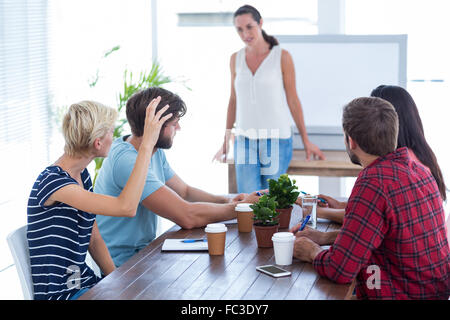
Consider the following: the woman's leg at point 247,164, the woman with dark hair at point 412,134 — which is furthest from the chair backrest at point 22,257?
the woman's leg at point 247,164

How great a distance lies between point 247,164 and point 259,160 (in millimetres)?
81

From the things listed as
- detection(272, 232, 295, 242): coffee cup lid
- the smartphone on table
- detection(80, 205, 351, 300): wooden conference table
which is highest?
detection(272, 232, 295, 242): coffee cup lid

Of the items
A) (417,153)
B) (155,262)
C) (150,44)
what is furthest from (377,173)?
(150,44)

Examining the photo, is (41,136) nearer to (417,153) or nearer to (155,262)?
(155,262)

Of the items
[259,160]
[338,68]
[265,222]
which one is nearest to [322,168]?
[259,160]

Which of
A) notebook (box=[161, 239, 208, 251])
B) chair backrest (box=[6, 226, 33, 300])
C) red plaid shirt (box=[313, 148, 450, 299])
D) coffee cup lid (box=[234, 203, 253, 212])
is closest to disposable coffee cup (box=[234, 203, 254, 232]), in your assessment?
coffee cup lid (box=[234, 203, 253, 212])

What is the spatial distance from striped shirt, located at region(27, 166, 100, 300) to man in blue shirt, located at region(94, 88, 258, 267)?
0.36 m

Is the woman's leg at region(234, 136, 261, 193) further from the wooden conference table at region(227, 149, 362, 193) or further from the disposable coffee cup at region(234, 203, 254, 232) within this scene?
the disposable coffee cup at region(234, 203, 254, 232)

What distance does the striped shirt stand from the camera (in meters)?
2.02

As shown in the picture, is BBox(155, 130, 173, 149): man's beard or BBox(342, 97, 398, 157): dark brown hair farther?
BBox(155, 130, 173, 149): man's beard

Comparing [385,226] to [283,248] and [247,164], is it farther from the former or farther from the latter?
[247,164]

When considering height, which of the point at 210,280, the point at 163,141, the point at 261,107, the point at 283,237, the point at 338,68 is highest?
the point at 338,68

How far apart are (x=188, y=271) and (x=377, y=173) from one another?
0.63m

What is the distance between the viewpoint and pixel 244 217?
2.32m
